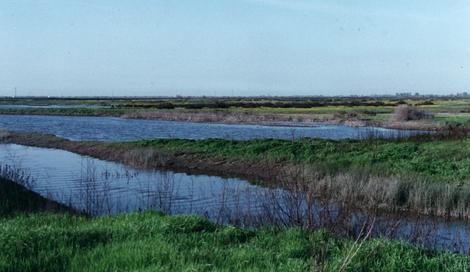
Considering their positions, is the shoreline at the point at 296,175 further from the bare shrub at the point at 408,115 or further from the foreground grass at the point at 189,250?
the bare shrub at the point at 408,115

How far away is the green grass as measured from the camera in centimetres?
2252

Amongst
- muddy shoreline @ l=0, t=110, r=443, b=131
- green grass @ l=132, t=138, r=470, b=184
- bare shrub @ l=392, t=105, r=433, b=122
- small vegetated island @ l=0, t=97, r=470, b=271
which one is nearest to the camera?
small vegetated island @ l=0, t=97, r=470, b=271

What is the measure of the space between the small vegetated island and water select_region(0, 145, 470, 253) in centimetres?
50

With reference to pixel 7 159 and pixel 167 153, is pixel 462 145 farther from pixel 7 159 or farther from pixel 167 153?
pixel 7 159

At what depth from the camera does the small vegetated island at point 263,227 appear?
7852 millimetres

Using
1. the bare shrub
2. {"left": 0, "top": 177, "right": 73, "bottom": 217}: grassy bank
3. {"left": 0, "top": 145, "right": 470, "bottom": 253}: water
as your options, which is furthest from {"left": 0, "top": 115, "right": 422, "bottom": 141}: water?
{"left": 0, "top": 177, "right": 73, "bottom": 217}: grassy bank

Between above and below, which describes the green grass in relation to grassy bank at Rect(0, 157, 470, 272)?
below

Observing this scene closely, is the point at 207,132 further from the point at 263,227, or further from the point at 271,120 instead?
the point at 263,227

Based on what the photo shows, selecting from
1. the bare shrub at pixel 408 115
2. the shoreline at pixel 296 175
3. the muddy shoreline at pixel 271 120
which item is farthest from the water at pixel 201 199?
the bare shrub at pixel 408 115

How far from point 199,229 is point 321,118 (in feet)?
196

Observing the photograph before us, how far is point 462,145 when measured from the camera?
27812mm

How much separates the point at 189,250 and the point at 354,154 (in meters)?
20.2

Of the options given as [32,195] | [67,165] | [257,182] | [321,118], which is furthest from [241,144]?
[321,118]

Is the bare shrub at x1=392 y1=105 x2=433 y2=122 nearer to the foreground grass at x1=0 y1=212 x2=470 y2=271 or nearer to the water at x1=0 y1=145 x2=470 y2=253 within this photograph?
the water at x1=0 y1=145 x2=470 y2=253
